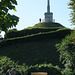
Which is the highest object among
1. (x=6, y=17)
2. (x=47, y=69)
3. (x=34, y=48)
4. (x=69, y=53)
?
(x=6, y=17)

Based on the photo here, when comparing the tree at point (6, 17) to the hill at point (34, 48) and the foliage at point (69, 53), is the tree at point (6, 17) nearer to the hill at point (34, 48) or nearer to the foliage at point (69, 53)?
the foliage at point (69, 53)

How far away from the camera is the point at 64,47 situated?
57.7ft

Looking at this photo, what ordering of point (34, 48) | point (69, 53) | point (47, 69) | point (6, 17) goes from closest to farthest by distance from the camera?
point (6, 17) → point (69, 53) → point (47, 69) → point (34, 48)

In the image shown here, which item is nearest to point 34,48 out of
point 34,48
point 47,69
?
point 34,48

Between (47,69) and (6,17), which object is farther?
(47,69)

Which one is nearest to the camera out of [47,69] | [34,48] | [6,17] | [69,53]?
[6,17]

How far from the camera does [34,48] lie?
2705 centimetres

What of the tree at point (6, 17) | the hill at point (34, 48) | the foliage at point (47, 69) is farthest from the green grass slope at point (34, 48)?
the tree at point (6, 17)

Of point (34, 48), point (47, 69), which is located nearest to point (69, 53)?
point (47, 69)

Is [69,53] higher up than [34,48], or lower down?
higher up

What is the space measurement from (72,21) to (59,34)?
1147cm

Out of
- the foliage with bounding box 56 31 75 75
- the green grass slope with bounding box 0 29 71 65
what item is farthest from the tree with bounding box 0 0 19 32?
the green grass slope with bounding box 0 29 71 65

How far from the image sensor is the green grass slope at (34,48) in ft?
80.2

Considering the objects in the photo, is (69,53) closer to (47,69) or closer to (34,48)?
(47,69)
